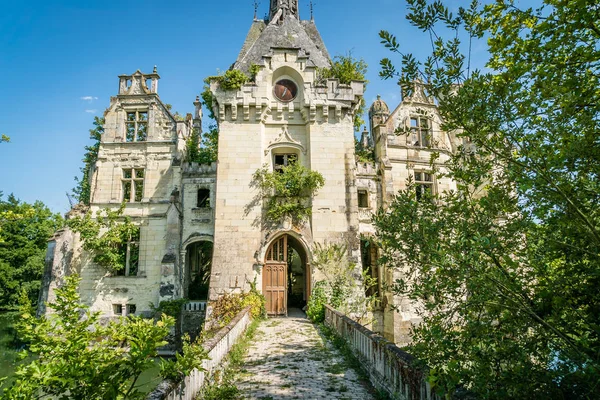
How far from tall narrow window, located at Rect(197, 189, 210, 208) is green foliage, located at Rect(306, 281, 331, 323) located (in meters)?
7.70

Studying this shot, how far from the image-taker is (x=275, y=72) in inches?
688

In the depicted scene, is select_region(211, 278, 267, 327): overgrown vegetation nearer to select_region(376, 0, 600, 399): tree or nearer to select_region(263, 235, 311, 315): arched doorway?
select_region(263, 235, 311, 315): arched doorway

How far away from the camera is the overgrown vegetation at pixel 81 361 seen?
364 cm

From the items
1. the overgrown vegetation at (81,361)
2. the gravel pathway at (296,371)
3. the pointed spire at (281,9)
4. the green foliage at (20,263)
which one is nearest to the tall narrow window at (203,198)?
the gravel pathway at (296,371)

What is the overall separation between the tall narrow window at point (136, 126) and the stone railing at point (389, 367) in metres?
16.4

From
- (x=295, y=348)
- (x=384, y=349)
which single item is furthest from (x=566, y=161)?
(x=295, y=348)

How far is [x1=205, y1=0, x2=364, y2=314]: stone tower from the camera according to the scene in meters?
15.9

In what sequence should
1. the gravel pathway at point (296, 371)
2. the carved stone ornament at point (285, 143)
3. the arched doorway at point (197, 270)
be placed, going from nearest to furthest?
the gravel pathway at point (296, 371) → the carved stone ornament at point (285, 143) → the arched doorway at point (197, 270)

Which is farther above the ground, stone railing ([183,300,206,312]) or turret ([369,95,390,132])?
turret ([369,95,390,132])

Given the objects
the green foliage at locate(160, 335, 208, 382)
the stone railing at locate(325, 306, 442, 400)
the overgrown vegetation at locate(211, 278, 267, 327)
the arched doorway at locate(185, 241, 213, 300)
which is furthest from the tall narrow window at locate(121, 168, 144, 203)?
the green foliage at locate(160, 335, 208, 382)

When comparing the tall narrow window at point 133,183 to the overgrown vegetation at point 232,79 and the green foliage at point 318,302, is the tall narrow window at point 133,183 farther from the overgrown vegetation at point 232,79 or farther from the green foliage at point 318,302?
the green foliage at point 318,302

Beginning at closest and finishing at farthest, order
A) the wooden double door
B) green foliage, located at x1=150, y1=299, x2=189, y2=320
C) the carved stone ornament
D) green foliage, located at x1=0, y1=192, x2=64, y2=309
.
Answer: the wooden double door < green foliage, located at x1=150, y1=299, x2=189, y2=320 < the carved stone ornament < green foliage, located at x1=0, y1=192, x2=64, y2=309

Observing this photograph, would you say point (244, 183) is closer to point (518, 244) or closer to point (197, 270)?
point (197, 270)

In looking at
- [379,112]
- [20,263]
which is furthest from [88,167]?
[379,112]
